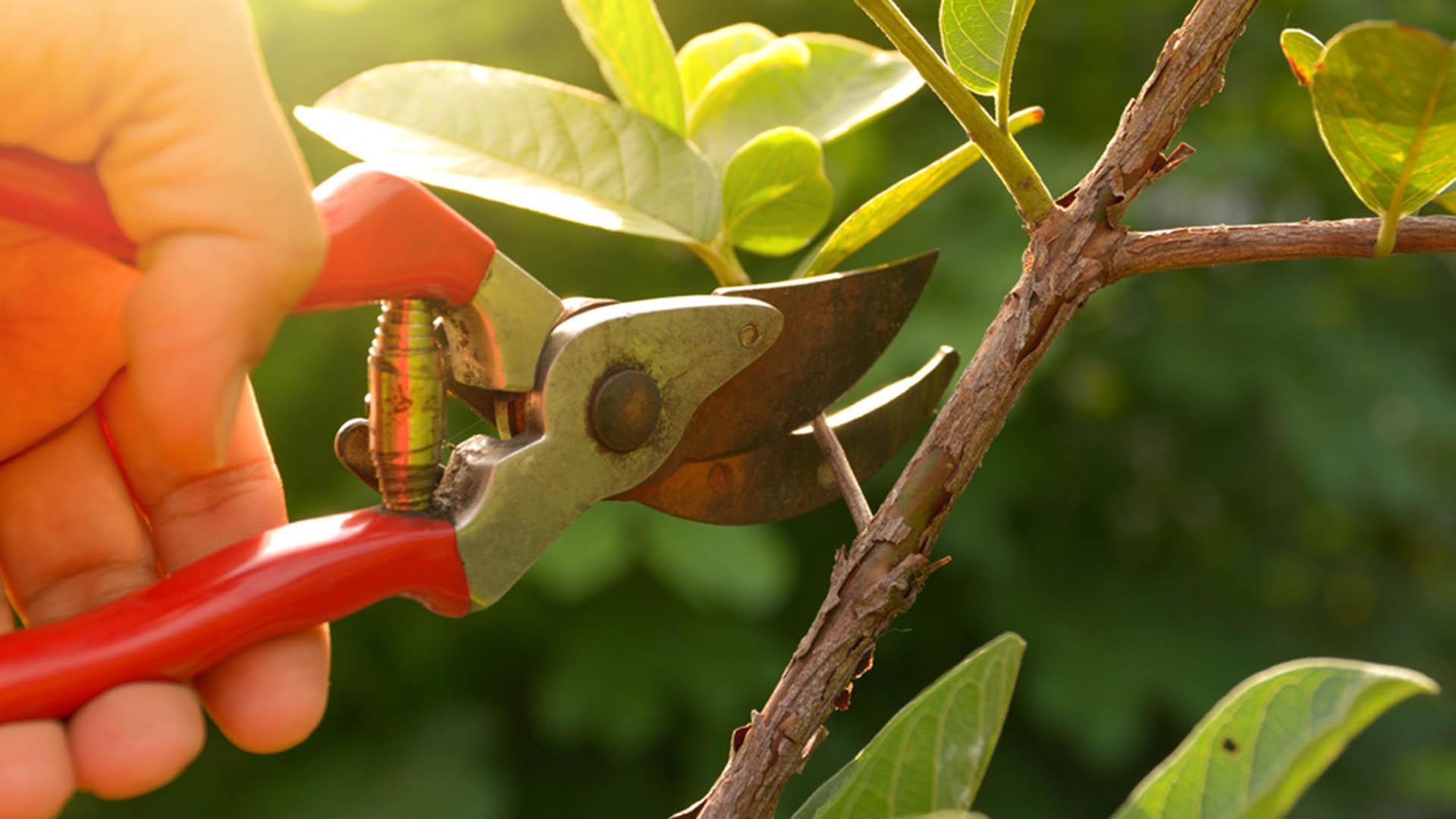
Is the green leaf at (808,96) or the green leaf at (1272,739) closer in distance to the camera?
the green leaf at (1272,739)

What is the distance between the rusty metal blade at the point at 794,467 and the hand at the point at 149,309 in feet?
0.82

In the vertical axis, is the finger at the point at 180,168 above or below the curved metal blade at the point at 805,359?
above

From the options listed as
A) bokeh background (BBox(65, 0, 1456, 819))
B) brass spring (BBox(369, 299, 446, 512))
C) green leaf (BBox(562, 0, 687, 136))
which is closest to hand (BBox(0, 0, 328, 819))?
brass spring (BBox(369, 299, 446, 512))

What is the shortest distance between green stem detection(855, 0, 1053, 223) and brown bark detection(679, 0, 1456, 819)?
0.8 inches

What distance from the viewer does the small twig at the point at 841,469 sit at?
2.16 feet

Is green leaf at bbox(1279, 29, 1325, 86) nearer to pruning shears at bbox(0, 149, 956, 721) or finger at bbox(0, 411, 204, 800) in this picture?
pruning shears at bbox(0, 149, 956, 721)

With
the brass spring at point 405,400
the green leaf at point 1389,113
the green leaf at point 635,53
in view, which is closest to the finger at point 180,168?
the brass spring at point 405,400

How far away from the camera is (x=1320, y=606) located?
276 centimetres

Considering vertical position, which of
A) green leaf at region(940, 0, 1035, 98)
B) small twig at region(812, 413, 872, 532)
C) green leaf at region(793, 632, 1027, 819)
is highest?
green leaf at region(940, 0, 1035, 98)

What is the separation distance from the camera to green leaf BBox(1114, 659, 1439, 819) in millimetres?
352

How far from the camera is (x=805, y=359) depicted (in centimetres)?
69

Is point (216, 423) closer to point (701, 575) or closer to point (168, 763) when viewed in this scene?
point (168, 763)

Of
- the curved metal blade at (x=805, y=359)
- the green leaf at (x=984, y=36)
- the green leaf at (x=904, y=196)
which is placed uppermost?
the green leaf at (x=984, y=36)

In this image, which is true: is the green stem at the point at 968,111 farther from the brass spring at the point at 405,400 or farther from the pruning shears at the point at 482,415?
the brass spring at the point at 405,400
